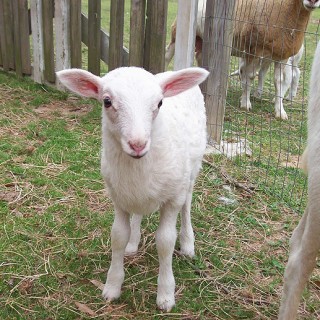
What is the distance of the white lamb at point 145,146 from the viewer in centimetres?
213

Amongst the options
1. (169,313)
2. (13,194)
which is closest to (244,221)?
(169,313)

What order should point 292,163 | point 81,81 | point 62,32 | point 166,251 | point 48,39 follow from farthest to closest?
point 48,39 → point 62,32 → point 292,163 → point 166,251 → point 81,81

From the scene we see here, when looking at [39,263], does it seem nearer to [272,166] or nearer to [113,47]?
[272,166]

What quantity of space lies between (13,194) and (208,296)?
169 centimetres

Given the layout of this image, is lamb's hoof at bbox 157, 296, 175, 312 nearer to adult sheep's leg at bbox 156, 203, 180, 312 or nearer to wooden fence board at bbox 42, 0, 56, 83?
adult sheep's leg at bbox 156, 203, 180, 312

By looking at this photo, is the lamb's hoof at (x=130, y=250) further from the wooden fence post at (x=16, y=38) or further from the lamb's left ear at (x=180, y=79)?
the wooden fence post at (x=16, y=38)

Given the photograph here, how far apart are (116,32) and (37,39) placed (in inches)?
48.5

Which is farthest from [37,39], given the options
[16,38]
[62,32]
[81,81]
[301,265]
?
[301,265]

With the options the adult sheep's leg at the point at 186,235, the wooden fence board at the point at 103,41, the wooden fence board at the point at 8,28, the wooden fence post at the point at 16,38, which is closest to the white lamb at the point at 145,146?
the adult sheep's leg at the point at 186,235

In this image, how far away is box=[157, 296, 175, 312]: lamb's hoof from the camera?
258 cm

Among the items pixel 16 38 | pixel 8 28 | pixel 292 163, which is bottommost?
pixel 292 163

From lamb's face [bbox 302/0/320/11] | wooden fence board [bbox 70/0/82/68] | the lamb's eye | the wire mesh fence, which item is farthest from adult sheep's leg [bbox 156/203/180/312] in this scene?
lamb's face [bbox 302/0/320/11]

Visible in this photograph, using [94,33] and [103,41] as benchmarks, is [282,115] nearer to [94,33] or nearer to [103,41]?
[103,41]

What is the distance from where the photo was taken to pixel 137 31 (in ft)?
15.9
